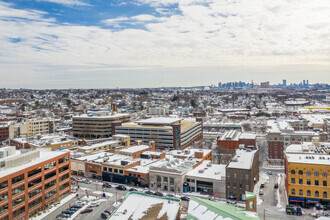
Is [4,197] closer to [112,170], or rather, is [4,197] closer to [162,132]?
[112,170]

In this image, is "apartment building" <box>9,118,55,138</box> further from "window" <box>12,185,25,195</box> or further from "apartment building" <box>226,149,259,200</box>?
"apartment building" <box>226,149,259,200</box>

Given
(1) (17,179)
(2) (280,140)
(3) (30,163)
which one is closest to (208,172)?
(2) (280,140)

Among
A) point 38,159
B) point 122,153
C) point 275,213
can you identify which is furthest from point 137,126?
point 275,213

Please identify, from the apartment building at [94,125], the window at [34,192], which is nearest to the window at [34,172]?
the window at [34,192]

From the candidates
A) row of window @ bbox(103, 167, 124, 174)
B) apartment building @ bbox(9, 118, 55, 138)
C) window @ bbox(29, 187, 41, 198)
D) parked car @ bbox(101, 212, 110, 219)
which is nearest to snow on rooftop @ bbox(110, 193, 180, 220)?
parked car @ bbox(101, 212, 110, 219)

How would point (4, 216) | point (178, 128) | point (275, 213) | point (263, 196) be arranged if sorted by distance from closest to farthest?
1. point (4, 216)
2. point (275, 213)
3. point (263, 196)
4. point (178, 128)

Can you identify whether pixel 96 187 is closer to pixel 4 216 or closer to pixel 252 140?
pixel 4 216

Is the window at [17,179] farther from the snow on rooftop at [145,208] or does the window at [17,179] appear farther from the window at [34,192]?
the snow on rooftop at [145,208]
